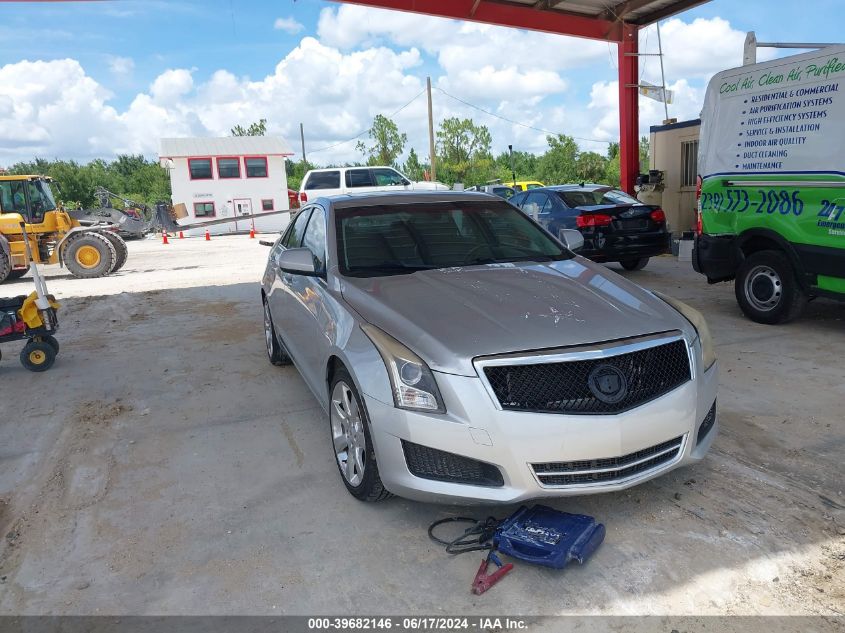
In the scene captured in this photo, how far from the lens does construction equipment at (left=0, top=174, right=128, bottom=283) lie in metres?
13.2

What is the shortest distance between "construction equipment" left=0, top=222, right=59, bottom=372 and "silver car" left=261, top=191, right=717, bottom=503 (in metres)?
3.77

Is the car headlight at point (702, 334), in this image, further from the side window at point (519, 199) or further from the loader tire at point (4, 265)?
the loader tire at point (4, 265)

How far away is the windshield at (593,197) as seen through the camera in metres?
10.4

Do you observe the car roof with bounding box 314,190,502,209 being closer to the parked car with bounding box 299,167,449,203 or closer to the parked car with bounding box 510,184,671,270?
the parked car with bounding box 510,184,671,270

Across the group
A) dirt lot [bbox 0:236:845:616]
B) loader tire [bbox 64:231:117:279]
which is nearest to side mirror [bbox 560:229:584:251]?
dirt lot [bbox 0:236:845:616]

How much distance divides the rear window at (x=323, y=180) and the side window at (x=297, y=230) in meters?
15.1

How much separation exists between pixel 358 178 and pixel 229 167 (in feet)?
60.4

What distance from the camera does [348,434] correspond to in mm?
3369

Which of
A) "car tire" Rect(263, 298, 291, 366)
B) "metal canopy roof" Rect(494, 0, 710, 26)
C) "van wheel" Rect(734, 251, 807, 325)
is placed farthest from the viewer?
"metal canopy roof" Rect(494, 0, 710, 26)

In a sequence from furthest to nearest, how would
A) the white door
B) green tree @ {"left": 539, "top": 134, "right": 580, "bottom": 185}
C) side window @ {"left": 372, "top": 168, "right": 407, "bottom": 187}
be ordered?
green tree @ {"left": 539, "top": 134, "right": 580, "bottom": 185}
the white door
side window @ {"left": 372, "top": 168, "right": 407, "bottom": 187}

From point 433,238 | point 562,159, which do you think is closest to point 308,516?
point 433,238

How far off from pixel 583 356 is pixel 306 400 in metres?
2.75

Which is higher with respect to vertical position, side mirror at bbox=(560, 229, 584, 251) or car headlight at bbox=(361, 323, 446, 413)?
side mirror at bbox=(560, 229, 584, 251)

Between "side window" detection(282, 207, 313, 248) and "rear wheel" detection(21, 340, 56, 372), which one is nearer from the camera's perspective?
"side window" detection(282, 207, 313, 248)
